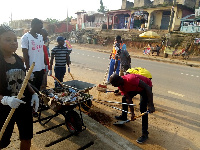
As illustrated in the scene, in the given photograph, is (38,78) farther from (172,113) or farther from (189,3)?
(189,3)

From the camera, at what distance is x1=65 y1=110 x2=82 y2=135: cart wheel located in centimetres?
329

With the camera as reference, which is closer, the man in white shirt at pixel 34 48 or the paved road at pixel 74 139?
the paved road at pixel 74 139

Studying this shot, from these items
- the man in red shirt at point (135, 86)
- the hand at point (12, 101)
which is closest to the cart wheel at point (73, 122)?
the man in red shirt at point (135, 86)

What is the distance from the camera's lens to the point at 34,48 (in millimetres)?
3650

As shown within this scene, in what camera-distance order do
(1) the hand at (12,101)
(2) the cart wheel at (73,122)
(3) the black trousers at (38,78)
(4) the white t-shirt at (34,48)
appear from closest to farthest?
(1) the hand at (12,101) < (2) the cart wheel at (73,122) < (4) the white t-shirt at (34,48) < (3) the black trousers at (38,78)

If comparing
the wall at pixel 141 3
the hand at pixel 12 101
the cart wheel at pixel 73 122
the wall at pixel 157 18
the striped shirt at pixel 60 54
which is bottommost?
the cart wheel at pixel 73 122

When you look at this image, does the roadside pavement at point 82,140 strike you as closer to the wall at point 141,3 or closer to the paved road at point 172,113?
the paved road at point 172,113

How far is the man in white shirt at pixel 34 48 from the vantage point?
3.56 meters

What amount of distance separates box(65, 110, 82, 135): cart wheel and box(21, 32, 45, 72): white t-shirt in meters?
1.31

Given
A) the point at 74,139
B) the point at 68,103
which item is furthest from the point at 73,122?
the point at 68,103

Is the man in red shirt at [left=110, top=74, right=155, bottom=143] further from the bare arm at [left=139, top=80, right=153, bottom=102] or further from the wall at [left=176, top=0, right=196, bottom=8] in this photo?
the wall at [left=176, top=0, right=196, bottom=8]

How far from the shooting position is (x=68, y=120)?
3428mm

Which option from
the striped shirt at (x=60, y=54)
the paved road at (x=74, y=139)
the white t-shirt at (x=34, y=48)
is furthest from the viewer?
the striped shirt at (x=60, y=54)

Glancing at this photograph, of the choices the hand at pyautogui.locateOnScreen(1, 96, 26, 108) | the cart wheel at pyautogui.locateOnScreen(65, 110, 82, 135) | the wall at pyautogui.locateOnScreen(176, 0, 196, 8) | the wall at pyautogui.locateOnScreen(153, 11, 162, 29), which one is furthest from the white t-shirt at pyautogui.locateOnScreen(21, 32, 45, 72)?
the wall at pyautogui.locateOnScreen(176, 0, 196, 8)
